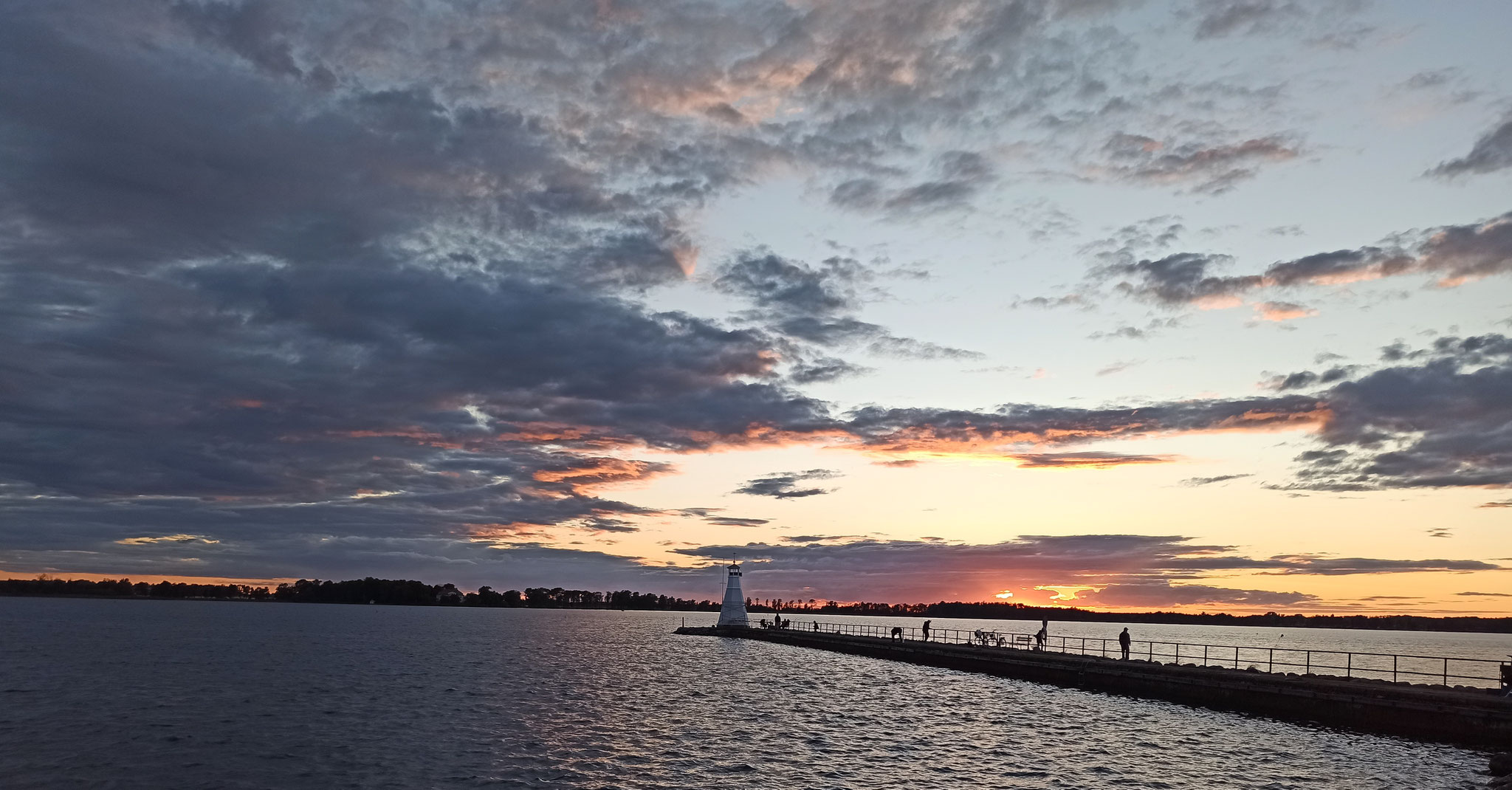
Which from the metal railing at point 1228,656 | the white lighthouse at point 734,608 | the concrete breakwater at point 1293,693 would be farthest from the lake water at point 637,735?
the white lighthouse at point 734,608

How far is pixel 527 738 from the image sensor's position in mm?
47594

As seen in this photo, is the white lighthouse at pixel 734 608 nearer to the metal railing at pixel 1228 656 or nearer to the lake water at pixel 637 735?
the metal railing at pixel 1228 656

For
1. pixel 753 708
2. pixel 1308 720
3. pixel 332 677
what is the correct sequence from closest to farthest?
pixel 1308 720, pixel 753 708, pixel 332 677

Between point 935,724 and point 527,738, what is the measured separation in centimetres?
2146

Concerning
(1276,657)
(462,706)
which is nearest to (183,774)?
(462,706)

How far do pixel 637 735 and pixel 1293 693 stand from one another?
3481cm

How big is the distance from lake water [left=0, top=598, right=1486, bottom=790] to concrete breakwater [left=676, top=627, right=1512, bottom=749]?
154cm

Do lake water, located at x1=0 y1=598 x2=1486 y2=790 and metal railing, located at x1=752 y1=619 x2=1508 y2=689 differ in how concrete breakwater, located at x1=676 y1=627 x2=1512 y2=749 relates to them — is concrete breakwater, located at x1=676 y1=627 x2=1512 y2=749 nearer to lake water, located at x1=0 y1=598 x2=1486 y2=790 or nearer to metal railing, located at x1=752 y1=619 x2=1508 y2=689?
lake water, located at x1=0 y1=598 x2=1486 y2=790

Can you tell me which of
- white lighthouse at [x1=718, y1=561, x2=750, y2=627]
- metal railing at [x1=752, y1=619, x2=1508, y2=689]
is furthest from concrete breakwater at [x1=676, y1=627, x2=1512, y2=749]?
white lighthouse at [x1=718, y1=561, x2=750, y2=627]

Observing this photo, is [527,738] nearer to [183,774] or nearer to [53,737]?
[183,774]

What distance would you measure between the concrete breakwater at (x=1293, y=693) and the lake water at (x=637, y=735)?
60.6 inches

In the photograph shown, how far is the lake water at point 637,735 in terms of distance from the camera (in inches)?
1470

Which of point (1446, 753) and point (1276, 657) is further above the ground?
point (1446, 753)

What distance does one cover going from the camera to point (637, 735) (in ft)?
161
